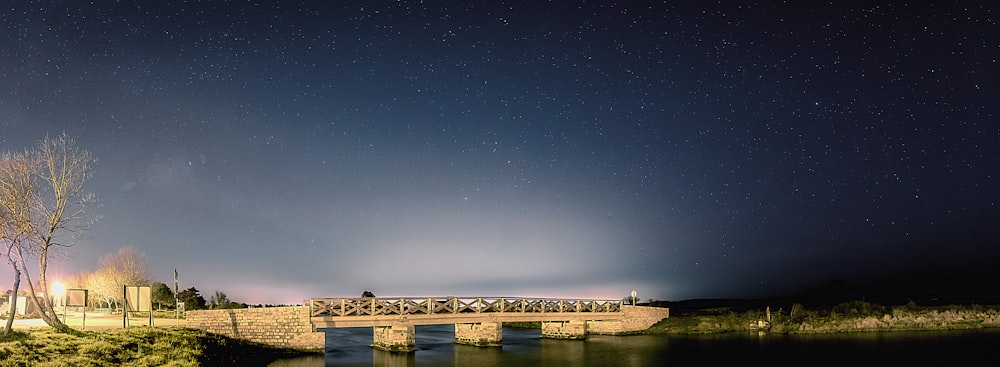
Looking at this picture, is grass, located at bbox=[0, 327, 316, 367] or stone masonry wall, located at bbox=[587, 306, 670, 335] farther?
stone masonry wall, located at bbox=[587, 306, 670, 335]

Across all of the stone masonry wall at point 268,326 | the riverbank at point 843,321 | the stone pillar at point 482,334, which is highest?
the stone masonry wall at point 268,326

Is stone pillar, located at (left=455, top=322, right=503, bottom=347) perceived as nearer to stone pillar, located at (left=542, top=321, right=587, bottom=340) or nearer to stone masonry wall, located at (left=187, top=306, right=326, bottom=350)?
stone pillar, located at (left=542, top=321, right=587, bottom=340)

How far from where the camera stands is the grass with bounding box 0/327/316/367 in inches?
752

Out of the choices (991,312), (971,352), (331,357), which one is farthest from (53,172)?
(991,312)

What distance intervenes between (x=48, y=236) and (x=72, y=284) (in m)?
53.5

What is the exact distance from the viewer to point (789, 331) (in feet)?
140

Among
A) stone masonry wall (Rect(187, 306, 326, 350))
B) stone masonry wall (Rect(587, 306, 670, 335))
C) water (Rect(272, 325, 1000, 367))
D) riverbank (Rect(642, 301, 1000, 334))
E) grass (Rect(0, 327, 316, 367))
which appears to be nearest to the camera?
grass (Rect(0, 327, 316, 367))

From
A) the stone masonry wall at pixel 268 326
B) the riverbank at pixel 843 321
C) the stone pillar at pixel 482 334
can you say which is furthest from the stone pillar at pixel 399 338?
the riverbank at pixel 843 321

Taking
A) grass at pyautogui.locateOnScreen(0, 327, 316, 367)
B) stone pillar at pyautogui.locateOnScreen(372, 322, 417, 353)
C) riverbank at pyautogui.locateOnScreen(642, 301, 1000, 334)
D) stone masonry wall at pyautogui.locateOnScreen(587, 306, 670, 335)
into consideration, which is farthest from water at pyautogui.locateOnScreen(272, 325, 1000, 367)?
riverbank at pyautogui.locateOnScreen(642, 301, 1000, 334)

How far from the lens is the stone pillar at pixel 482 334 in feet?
117

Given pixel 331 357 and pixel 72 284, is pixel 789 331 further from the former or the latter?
pixel 72 284

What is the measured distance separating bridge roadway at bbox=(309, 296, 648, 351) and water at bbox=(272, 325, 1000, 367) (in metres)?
1.03

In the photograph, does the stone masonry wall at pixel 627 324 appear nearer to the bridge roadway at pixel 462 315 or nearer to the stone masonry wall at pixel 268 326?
the bridge roadway at pixel 462 315

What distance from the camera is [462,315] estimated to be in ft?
116
